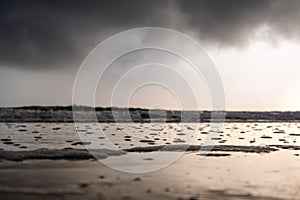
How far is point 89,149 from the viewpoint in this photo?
16.3 meters

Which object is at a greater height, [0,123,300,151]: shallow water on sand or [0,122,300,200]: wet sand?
[0,123,300,151]: shallow water on sand

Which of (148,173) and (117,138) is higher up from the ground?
(117,138)

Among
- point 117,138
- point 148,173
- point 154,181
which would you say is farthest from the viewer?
point 117,138

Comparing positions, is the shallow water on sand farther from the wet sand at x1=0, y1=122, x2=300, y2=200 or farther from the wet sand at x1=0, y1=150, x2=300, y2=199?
the wet sand at x1=0, y1=150, x2=300, y2=199

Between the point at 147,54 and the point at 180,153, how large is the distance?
4.60 m

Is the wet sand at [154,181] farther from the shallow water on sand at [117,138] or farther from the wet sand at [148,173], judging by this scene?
the shallow water on sand at [117,138]

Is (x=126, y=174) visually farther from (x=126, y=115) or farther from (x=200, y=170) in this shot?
(x=126, y=115)

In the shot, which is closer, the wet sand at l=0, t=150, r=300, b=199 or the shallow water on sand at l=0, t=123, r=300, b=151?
the wet sand at l=0, t=150, r=300, b=199

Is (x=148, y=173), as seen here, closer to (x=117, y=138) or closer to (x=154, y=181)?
(x=154, y=181)

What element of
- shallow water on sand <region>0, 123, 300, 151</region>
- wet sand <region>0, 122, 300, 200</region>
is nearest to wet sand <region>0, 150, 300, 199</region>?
wet sand <region>0, 122, 300, 200</region>

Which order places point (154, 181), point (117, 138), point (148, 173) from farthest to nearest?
point (117, 138) < point (148, 173) < point (154, 181)

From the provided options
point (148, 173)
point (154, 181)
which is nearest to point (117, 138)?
point (148, 173)

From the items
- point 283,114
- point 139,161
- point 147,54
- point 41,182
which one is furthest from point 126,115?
point 41,182

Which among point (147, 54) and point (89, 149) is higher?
point (147, 54)
